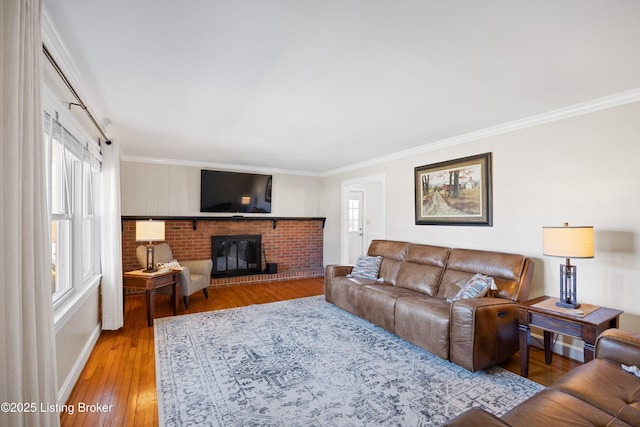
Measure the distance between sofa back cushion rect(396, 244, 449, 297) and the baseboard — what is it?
337cm

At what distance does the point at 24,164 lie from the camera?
47.4 inches

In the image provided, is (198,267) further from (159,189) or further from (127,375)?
(127,375)

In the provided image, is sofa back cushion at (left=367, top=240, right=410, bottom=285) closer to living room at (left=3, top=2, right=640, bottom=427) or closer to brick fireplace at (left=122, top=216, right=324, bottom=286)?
living room at (left=3, top=2, right=640, bottom=427)

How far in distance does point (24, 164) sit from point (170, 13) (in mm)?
1001

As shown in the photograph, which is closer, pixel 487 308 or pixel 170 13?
pixel 170 13

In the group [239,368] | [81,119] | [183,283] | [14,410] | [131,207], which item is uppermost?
[81,119]

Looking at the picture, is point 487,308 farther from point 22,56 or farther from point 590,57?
point 22,56

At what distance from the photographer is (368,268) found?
4.29m

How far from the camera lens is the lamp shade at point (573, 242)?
234 centimetres

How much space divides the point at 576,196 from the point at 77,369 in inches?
183

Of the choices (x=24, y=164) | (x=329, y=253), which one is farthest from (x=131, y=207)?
(x=24, y=164)

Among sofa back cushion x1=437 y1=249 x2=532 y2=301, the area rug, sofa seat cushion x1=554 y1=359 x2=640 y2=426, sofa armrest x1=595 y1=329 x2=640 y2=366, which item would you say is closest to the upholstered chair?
the area rug

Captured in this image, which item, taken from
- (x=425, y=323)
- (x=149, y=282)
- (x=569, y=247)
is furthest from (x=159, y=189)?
(x=569, y=247)

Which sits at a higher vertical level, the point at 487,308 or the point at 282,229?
the point at 282,229
